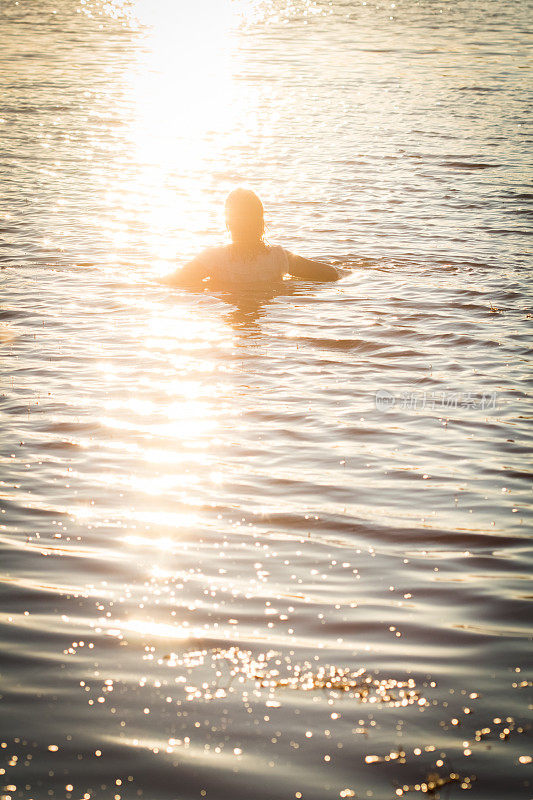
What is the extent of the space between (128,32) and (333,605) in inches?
1495

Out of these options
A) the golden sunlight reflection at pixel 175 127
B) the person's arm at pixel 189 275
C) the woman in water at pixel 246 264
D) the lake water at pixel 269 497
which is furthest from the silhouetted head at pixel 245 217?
the golden sunlight reflection at pixel 175 127

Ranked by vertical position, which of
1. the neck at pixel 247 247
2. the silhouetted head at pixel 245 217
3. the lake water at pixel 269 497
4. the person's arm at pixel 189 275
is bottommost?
the lake water at pixel 269 497

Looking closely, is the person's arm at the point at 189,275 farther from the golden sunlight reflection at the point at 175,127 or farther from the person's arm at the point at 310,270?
the golden sunlight reflection at the point at 175,127

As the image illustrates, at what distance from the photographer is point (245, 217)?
406 inches

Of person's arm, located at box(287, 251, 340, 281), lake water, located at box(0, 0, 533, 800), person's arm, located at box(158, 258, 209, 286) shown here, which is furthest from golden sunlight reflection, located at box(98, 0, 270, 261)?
person's arm, located at box(287, 251, 340, 281)

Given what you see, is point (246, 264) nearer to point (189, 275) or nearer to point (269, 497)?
point (189, 275)

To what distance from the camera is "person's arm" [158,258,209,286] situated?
10.7 metres

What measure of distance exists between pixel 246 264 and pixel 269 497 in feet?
17.4

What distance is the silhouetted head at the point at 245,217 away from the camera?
33.3 ft

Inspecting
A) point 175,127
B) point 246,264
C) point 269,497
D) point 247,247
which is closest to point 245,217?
point 247,247

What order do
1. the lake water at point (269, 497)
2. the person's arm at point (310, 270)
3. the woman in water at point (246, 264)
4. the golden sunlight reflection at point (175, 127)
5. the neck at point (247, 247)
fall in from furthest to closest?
the golden sunlight reflection at point (175, 127) < the person's arm at point (310, 270) < the neck at point (247, 247) < the woman in water at point (246, 264) < the lake water at point (269, 497)

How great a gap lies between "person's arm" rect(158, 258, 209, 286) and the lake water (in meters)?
0.20

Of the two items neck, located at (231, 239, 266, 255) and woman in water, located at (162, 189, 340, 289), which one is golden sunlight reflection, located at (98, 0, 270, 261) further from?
neck, located at (231, 239, 266, 255)

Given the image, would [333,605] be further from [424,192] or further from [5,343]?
[424,192]
